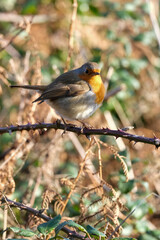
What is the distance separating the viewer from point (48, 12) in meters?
5.52

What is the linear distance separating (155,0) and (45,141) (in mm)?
3236

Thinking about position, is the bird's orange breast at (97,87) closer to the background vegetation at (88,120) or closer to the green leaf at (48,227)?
the background vegetation at (88,120)

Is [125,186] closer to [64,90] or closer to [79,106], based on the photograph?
[79,106]

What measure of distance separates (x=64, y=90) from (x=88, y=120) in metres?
1.27

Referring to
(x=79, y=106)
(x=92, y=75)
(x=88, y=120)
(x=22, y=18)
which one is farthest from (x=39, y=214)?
(x=22, y=18)

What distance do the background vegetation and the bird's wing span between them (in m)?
0.24

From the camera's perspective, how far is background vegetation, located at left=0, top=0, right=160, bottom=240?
280cm

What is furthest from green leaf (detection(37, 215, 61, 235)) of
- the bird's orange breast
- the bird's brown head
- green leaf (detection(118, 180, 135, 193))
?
the bird's brown head

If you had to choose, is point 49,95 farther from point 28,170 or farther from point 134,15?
point 134,15

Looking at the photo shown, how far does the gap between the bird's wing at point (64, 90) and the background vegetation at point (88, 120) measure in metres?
0.24

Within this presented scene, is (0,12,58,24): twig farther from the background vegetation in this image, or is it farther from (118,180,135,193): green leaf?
(118,180,135,193): green leaf

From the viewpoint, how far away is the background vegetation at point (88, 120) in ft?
9.20

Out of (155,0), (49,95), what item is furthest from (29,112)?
(155,0)

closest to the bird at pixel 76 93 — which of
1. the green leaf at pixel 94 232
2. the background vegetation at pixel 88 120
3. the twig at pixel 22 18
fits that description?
the background vegetation at pixel 88 120
